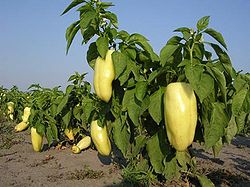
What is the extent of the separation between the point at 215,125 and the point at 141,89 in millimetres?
590

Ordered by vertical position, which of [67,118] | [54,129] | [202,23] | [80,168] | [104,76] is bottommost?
[80,168]

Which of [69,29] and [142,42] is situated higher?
[69,29]

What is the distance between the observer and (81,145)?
532 cm

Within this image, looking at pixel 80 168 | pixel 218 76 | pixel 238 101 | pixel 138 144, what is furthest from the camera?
pixel 80 168

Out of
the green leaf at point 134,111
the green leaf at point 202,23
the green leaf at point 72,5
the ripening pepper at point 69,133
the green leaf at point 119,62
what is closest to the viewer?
the green leaf at point 202,23

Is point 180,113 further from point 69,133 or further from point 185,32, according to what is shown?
point 69,133

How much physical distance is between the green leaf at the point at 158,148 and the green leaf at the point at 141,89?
340mm

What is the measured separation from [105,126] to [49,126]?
2.14 metres

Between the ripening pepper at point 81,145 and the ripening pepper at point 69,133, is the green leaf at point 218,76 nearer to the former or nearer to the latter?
the ripening pepper at point 81,145

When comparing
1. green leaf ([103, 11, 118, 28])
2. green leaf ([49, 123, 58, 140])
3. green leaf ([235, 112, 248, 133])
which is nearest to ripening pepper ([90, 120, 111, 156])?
green leaf ([103, 11, 118, 28])

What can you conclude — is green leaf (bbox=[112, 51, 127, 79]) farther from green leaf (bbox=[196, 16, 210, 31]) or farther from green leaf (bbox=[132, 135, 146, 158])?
green leaf (bbox=[132, 135, 146, 158])

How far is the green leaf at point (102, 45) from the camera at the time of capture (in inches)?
100

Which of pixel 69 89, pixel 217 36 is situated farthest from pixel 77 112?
pixel 217 36

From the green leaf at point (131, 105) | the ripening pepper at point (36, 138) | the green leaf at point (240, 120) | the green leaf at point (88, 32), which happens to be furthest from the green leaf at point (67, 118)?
the green leaf at point (240, 120)
